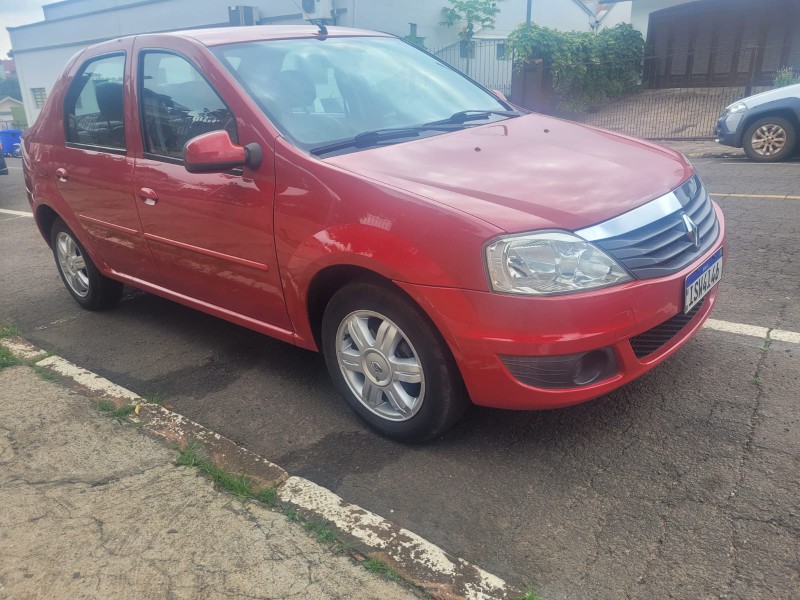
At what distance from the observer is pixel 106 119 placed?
416 centimetres

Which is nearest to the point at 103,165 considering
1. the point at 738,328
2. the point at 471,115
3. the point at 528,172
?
the point at 471,115

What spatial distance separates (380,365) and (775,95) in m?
8.90

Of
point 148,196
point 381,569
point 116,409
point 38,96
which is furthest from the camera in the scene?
point 38,96

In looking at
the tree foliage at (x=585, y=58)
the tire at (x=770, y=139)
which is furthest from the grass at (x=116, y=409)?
the tree foliage at (x=585, y=58)

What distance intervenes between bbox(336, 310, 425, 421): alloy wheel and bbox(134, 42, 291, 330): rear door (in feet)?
1.37

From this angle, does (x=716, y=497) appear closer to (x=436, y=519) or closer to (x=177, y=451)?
(x=436, y=519)

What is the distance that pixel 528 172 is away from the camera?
9.52 ft

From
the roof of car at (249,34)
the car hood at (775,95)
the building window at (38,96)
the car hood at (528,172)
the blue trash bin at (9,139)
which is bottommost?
the blue trash bin at (9,139)

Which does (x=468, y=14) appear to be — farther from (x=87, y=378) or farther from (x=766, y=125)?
(x=87, y=378)

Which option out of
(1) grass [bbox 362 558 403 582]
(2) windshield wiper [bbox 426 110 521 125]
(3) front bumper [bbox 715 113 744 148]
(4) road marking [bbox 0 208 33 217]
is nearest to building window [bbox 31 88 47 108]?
(4) road marking [bbox 0 208 33 217]

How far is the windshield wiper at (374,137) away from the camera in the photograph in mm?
3107

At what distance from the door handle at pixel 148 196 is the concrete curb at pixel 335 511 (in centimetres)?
102

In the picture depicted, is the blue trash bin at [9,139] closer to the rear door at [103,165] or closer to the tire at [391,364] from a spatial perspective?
the rear door at [103,165]

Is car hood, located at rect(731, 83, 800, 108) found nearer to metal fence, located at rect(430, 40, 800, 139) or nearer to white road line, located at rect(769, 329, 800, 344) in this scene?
metal fence, located at rect(430, 40, 800, 139)
